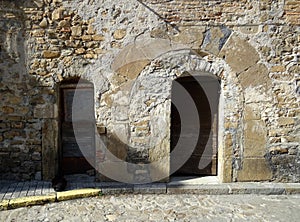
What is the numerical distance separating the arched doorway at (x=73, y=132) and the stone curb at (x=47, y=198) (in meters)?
0.80

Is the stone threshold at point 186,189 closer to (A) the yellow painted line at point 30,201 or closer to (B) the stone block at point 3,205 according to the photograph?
(A) the yellow painted line at point 30,201

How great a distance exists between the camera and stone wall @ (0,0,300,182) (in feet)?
14.5

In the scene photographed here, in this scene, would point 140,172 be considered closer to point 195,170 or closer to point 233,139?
point 195,170

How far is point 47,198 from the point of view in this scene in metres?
4.01

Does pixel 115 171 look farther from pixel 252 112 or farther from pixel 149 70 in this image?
pixel 252 112

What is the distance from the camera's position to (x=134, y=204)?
402 cm

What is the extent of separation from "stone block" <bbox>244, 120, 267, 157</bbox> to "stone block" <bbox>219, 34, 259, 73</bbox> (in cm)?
89

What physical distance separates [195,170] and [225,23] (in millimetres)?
2468

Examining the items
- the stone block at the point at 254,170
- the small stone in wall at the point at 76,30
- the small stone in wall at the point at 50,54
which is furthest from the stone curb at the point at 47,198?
the small stone in wall at the point at 76,30

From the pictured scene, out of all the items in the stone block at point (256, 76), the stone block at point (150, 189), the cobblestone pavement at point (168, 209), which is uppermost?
the stone block at point (256, 76)

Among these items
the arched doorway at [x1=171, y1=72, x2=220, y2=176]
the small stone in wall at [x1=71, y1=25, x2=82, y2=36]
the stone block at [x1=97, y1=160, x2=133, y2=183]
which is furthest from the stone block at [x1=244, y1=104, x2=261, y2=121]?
the small stone in wall at [x1=71, y1=25, x2=82, y2=36]

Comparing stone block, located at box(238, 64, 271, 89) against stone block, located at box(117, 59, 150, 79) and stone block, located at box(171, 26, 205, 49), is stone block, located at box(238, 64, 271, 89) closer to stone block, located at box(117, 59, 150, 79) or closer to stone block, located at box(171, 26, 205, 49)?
stone block, located at box(171, 26, 205, 49)

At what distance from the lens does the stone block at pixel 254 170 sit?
456cm

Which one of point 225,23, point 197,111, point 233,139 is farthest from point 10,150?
point 225,23
